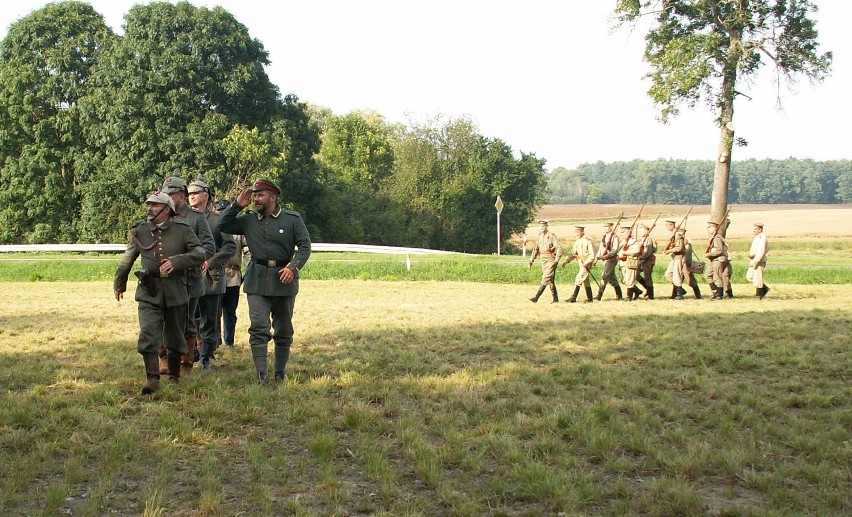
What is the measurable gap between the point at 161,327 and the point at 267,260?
1.21m

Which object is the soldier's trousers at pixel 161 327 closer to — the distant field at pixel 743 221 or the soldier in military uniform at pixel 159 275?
the soldier in military uniform at pixel 159 275

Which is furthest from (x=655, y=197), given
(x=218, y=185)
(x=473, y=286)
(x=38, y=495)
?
(x=38, y=495)

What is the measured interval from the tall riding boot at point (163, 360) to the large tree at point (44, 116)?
38.8 m

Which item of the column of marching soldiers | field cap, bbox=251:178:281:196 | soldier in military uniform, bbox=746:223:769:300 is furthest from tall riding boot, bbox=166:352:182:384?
soldier in military uniform, bbox=746:223:769:300

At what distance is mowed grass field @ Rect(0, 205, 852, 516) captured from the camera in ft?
16.8

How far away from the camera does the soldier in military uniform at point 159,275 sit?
25.4 feet

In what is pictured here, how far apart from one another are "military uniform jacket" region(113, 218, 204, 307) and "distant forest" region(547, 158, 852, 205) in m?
108

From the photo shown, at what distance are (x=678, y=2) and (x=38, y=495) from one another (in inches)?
1221

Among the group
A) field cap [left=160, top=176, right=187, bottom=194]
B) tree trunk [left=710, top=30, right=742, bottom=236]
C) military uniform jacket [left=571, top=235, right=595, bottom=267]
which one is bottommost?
military uniform jacket [left=571, top=235, right=595, bottom=267]

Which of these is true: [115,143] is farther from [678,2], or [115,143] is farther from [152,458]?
[152,458]

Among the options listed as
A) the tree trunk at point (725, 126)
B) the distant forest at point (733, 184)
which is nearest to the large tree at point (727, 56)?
the tree trunk at point (725, 126)

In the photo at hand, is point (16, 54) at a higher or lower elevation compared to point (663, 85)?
higher

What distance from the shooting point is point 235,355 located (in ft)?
34.1

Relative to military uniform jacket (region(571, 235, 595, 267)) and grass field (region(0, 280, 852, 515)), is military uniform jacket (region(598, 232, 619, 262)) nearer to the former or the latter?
military uniform jacket (region(571, 235, 595, 267))
